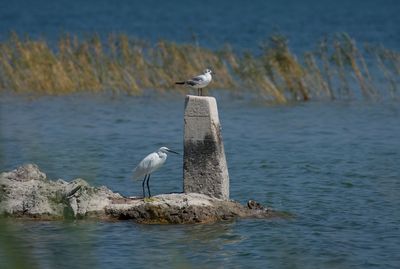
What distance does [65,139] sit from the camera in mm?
21531

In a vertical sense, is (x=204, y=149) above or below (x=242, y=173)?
above

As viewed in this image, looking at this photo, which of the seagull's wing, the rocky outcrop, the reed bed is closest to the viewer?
the rocky outcrop

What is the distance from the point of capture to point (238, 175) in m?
18.0

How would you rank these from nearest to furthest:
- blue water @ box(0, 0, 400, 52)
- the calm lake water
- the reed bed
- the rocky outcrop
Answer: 1. the calm lake water
2. the rocky outcrop
3. the reed bed
4. blue water @ box(0, 0, 400, 52)

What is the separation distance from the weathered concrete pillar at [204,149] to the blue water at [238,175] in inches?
26.2

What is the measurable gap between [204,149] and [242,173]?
4.73m

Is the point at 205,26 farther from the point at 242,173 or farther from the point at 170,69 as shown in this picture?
the point at 242,173

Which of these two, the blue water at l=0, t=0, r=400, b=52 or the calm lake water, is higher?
the blue water at l=0, t=0, r=400, b=52

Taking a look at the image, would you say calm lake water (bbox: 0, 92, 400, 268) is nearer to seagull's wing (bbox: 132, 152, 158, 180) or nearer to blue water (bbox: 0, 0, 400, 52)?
seagull's wing (bbox: 132, 152, 158, 180)

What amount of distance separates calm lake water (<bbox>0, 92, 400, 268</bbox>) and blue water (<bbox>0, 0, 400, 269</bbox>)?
2 cm

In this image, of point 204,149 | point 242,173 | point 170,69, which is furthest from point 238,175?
point 170,69

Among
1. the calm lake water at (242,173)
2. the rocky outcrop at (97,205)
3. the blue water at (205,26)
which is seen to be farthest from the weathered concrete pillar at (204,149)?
the blue water at (205,26)

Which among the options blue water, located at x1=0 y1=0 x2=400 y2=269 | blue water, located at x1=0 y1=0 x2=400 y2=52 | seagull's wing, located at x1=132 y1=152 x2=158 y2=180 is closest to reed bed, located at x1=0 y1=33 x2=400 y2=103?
blue water, located at x1=0 y1=0 x2=400 y2=269

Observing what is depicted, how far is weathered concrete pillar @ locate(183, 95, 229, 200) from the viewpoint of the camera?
1341cm
